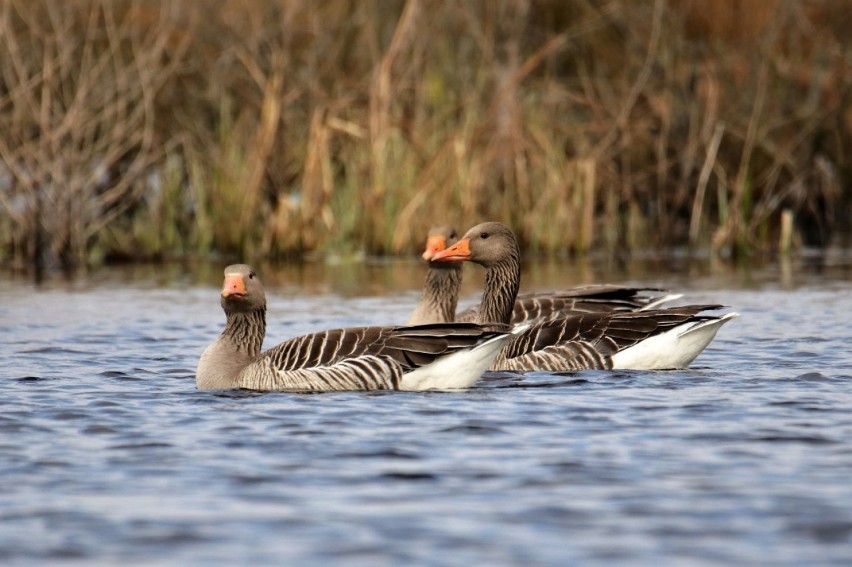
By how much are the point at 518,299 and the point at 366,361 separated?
377 centimetres

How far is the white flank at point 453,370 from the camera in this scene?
32.5 ft

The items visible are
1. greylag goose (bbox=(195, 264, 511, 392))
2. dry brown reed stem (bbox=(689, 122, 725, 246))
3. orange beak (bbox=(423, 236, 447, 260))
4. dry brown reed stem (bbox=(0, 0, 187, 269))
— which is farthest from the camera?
dry brown reed stem (bbox=(689, 122, 725, 246))

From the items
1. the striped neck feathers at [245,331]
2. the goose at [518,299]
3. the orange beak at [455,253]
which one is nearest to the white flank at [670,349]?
the goose at [518,299]

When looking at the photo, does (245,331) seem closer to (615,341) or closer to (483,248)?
(483,248)

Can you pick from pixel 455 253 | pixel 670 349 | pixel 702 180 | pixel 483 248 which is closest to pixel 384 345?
pixel 670 349

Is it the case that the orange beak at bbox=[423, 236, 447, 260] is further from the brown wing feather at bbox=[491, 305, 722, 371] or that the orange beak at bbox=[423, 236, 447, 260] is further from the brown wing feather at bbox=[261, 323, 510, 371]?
the brown wing feather at bbox=[261, 323, 510, 371]

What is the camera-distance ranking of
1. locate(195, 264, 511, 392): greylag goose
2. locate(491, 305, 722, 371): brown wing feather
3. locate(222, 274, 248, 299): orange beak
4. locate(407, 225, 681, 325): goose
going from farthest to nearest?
locate(407, 225, 681, 325): goose → locate(491, 305, 722, 371): brown wing feather → locate(222, 274, 248, 299): orange beak → locate(195, 264, 511, 392): greylag goose

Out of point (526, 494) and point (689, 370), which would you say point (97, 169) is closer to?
point (689, 370)

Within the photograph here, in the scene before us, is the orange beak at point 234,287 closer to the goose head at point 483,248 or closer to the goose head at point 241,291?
the goose head at point 241,291

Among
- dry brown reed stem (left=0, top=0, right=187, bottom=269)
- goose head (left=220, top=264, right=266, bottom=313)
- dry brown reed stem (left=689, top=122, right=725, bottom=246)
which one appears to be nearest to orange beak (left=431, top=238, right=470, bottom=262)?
goose head (left=220, top=264, right=266, bottom=313)

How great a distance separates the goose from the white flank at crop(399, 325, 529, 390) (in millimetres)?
2405

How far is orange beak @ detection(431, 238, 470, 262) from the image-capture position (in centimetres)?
1229

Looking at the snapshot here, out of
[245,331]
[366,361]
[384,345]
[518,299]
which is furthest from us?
[518,299]

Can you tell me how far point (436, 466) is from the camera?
7359 millimetres
